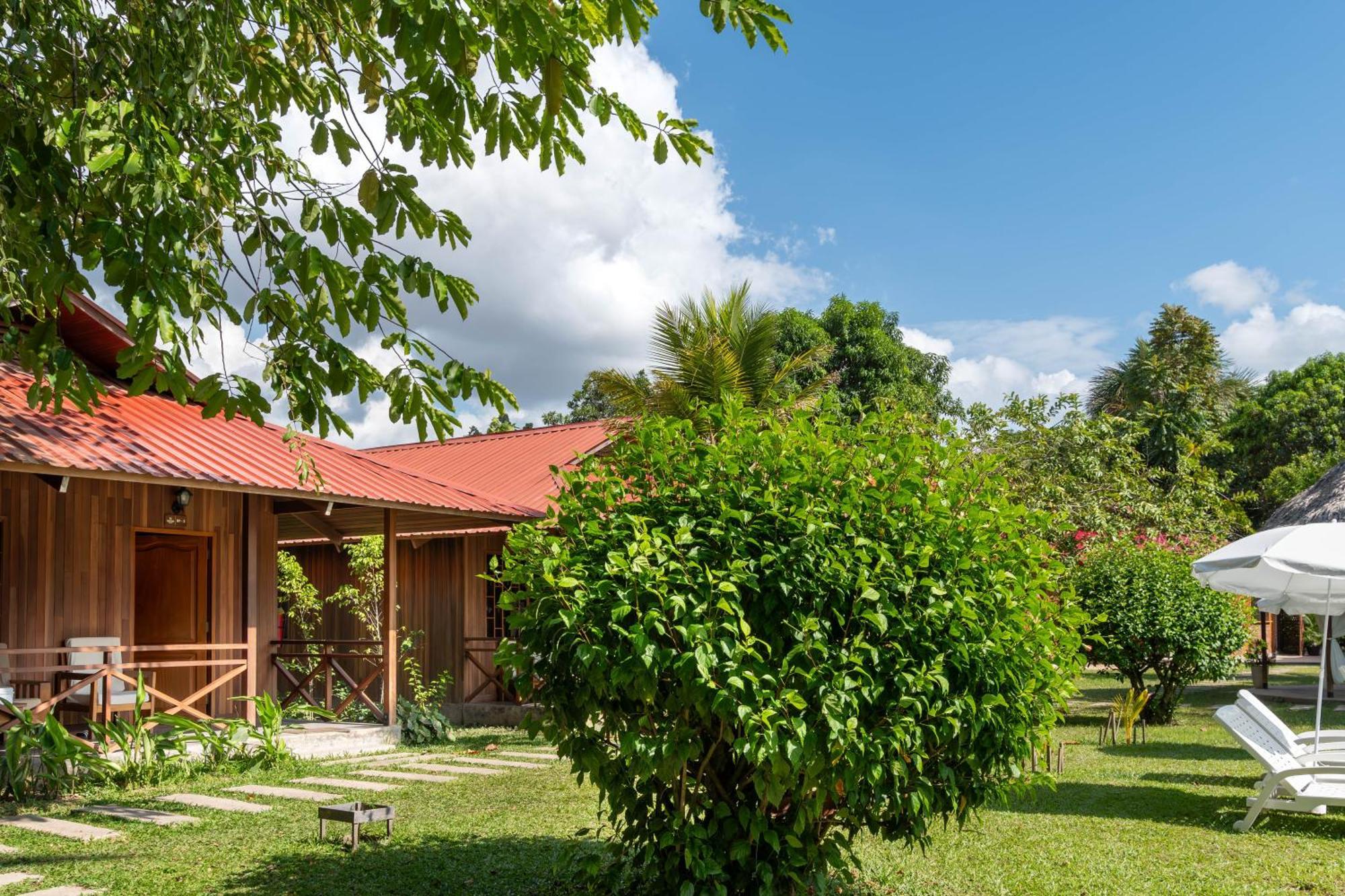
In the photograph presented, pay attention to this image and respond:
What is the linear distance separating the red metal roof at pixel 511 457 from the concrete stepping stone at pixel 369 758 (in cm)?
533

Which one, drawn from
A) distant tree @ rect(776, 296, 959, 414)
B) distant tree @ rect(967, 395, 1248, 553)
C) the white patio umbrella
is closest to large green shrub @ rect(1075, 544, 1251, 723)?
the white patio umbrella

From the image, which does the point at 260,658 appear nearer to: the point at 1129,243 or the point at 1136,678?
the point at 1136,678

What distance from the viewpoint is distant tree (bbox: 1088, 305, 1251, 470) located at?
116 ft

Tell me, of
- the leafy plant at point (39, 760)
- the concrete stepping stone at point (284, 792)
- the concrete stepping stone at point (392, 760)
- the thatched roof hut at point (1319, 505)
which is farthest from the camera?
the thatched roof hut at point (1319, 505)

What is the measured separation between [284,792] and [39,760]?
2.12 metres

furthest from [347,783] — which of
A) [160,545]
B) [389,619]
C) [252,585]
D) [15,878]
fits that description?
[160,545]

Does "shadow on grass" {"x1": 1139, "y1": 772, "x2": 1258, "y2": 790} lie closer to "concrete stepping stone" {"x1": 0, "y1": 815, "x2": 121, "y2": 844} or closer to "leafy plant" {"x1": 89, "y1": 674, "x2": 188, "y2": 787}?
"concrete stepping stone" {"x1": 0, "y1": 815, "x2": 121, "y2": 844}

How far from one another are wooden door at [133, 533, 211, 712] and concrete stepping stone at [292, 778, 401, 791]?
3020 millimetres

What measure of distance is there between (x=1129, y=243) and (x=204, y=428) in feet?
41.6

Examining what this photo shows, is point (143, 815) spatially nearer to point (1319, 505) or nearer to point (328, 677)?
point (328, 677)

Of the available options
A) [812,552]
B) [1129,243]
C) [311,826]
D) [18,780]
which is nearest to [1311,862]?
[812,552]

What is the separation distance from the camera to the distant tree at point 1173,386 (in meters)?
35.2

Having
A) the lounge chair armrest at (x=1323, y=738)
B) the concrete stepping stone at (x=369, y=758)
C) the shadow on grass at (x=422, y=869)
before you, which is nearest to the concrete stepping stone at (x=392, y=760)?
the concrete stepping stone at (x=369, y=758)

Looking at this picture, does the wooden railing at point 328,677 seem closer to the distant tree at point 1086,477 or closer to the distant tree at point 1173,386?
the distant tree at point 1086,477
